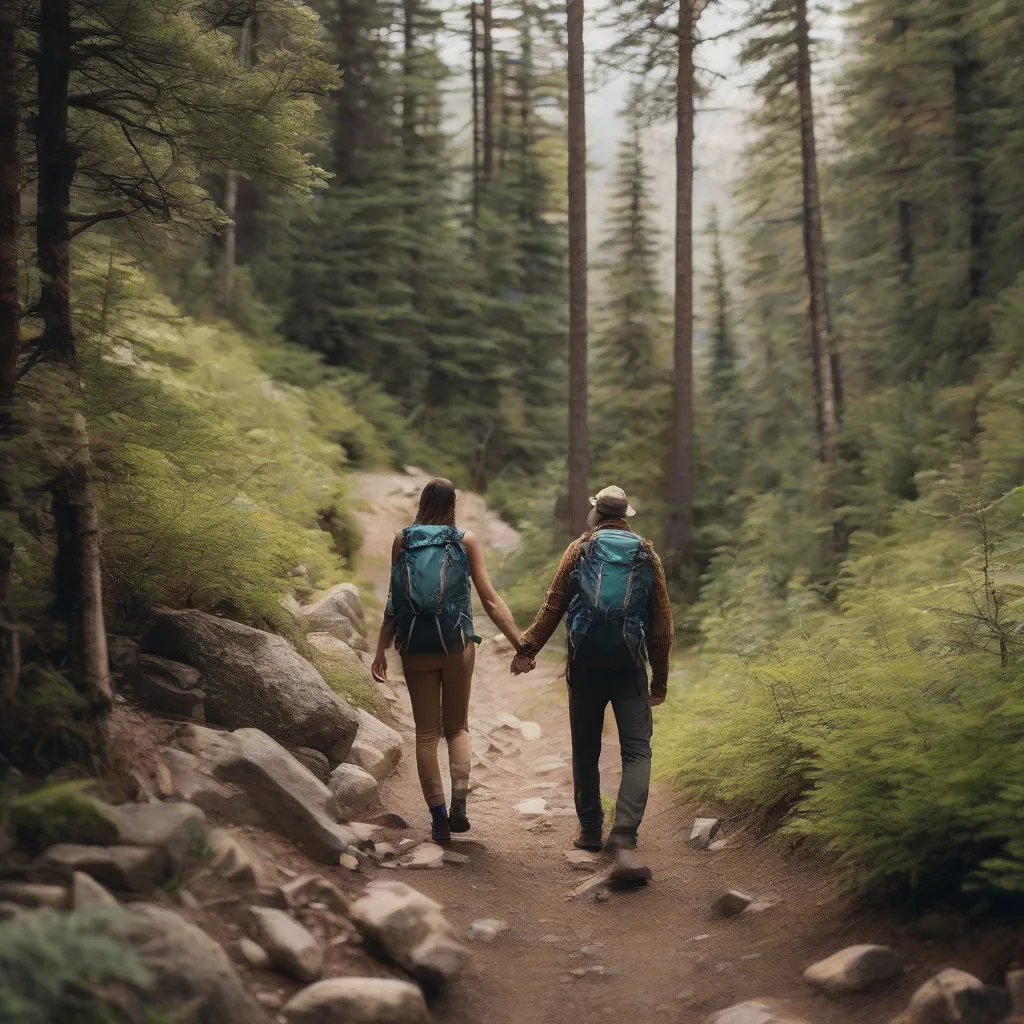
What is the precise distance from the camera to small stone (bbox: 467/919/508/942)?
211 inches

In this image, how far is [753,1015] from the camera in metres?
4.19

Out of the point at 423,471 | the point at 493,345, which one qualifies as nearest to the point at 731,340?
the point at 493,345

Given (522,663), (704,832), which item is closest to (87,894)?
(522,663)

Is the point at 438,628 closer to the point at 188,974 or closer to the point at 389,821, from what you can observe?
the point at 389,821

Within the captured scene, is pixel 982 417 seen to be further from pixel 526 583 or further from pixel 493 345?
pixel 493 345

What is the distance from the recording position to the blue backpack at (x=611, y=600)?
6.30m

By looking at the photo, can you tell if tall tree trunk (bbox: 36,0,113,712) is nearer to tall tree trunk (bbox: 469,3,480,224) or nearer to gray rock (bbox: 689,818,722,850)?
gray rock (bbox: 689,818,722,850)

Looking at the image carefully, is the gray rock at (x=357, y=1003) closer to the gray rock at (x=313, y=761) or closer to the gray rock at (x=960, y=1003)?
the gray rock at (x=960, y=1003)

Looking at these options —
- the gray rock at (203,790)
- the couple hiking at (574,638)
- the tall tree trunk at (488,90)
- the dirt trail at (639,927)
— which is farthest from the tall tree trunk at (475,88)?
the gray rock at (203,790)

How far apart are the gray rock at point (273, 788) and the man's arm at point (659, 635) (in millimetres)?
2312

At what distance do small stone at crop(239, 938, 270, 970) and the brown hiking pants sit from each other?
2317 mm

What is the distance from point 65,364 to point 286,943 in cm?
352

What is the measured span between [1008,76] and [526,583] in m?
11.6

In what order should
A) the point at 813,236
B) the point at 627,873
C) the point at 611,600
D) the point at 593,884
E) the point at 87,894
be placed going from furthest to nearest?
the point at 813,236 → the point at 611,600 → the point at 593,884 → the point at 627,873 → the point at 87,894
